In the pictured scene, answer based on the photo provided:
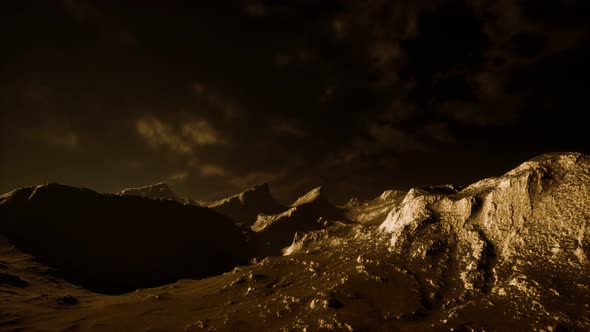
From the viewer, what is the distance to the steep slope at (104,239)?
490 feet

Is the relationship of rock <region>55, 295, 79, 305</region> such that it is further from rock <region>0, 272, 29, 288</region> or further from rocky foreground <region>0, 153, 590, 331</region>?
rock <region>0, 272, 29, 288</region>

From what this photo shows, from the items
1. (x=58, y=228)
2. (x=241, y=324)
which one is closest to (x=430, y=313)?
(x=241, y=324)

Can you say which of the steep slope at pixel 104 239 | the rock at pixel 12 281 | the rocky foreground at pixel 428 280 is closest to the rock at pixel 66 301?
the rocky foreground at pixel 428 280

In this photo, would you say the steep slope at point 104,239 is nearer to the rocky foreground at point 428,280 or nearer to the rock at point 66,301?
the rock at point 66,301

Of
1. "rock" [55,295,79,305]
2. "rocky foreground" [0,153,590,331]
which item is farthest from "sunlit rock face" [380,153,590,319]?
"rock" [55,295,79,305]

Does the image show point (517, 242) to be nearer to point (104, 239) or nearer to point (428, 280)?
point (428, 280)

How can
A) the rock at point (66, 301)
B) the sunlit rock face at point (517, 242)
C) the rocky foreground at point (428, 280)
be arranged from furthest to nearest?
the rock at point (66, 301), the rocky foreground at point (428, 280), the sunlit rock face at point (517, 242)

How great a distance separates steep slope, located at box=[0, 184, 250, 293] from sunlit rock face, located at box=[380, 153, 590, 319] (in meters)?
149

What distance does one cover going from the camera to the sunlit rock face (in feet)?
105

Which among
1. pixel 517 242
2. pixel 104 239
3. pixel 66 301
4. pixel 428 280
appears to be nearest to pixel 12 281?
pixel 66 301

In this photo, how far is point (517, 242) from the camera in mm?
38375

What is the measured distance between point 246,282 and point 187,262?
5089 inches

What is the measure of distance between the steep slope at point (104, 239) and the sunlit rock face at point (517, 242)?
149 m

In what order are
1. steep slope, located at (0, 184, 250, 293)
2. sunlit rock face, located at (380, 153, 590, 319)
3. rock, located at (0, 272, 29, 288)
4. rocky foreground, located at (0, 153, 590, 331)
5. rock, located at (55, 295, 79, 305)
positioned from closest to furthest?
1. sunlit rock face, located at (380, 153, 590, 319)
2. rocky foreground, located at (0, 153, 590, 331)
3. rock, located at (55, 295, 79, 305)
4. rock, located at (0, 272, 29, 288)
5. steep slope, located at (0, 184, 250, 293)
